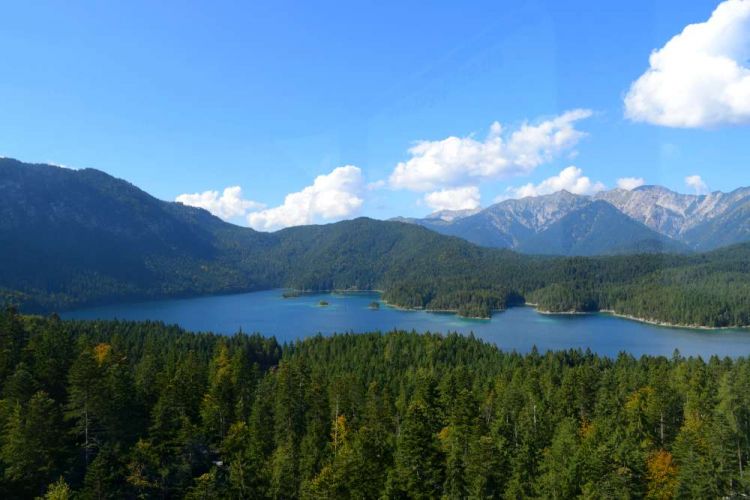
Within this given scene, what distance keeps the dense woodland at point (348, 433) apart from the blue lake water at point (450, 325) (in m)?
49.6

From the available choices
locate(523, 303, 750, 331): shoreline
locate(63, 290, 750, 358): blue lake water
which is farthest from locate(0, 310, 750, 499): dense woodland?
locate(523, 303, 750, 331): shoreline

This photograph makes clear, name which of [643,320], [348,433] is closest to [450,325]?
[643,320]

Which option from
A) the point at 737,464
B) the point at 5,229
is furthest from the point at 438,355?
the point at 5,229

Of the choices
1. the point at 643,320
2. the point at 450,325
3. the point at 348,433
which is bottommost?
the point at 450,325

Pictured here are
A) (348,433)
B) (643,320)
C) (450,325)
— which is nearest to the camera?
(348,433)

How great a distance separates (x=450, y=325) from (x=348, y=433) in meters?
96.1

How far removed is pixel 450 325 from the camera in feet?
398

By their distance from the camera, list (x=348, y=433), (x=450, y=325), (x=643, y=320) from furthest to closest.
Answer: (x=643, y=320) → (x=450, y=325) → (x=348, y=433)

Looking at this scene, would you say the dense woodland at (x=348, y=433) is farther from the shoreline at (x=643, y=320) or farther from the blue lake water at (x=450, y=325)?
the shoreline at (x=643, y=320)

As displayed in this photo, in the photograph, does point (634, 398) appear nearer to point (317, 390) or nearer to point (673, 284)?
point (317, 390)

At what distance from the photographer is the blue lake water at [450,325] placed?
88.3 m

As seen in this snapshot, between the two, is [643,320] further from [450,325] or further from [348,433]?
[348,433]

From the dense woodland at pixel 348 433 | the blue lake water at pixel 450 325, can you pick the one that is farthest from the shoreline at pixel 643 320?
the dense woodland at pixel 348 433

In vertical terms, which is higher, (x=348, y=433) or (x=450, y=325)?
(x=348, y=433)
